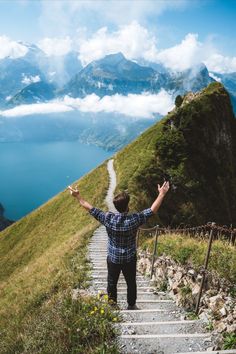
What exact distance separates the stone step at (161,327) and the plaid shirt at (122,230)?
1.30 metres

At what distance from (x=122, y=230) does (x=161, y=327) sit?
2.13 meters

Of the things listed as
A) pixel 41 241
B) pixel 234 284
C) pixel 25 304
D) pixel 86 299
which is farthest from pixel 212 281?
pixel 41 241

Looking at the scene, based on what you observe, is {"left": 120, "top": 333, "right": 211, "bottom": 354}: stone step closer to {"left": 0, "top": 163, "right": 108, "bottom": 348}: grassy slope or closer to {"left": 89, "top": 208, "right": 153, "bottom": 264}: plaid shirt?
{"left": 89, "top": 208, "right": 153, "bottom": 264}: plaid shirt

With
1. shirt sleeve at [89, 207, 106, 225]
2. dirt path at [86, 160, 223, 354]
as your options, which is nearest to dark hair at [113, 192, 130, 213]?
shirt sleeve at [89, 207, 106, 225]

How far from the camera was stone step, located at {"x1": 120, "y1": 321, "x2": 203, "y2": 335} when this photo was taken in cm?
790

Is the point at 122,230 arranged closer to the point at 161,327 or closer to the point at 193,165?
the point at 161,327

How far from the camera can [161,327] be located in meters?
8.20

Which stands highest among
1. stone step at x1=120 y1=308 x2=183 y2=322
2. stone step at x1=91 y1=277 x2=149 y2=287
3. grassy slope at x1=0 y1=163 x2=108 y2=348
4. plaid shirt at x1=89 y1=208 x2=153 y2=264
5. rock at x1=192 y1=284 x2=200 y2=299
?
plaid shirt at x1=89 y1=208 x2=153 y2=264

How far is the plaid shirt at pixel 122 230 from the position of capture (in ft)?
27.1

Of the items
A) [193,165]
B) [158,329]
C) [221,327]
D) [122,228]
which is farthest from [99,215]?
[193,165]

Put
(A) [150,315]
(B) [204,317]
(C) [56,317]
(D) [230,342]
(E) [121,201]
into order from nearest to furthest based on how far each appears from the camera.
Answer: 1. (D) [230,342]
2. (E) [121,201]
3. (C) [56,317]
4. (B) [204,317]
5. (A) [150,315]

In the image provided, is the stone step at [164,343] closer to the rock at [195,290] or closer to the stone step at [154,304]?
the rock at [195,290]

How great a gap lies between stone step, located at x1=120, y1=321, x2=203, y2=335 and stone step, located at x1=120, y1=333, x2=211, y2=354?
15.4 inches

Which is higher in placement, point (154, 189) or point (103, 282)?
point (103, 282)
